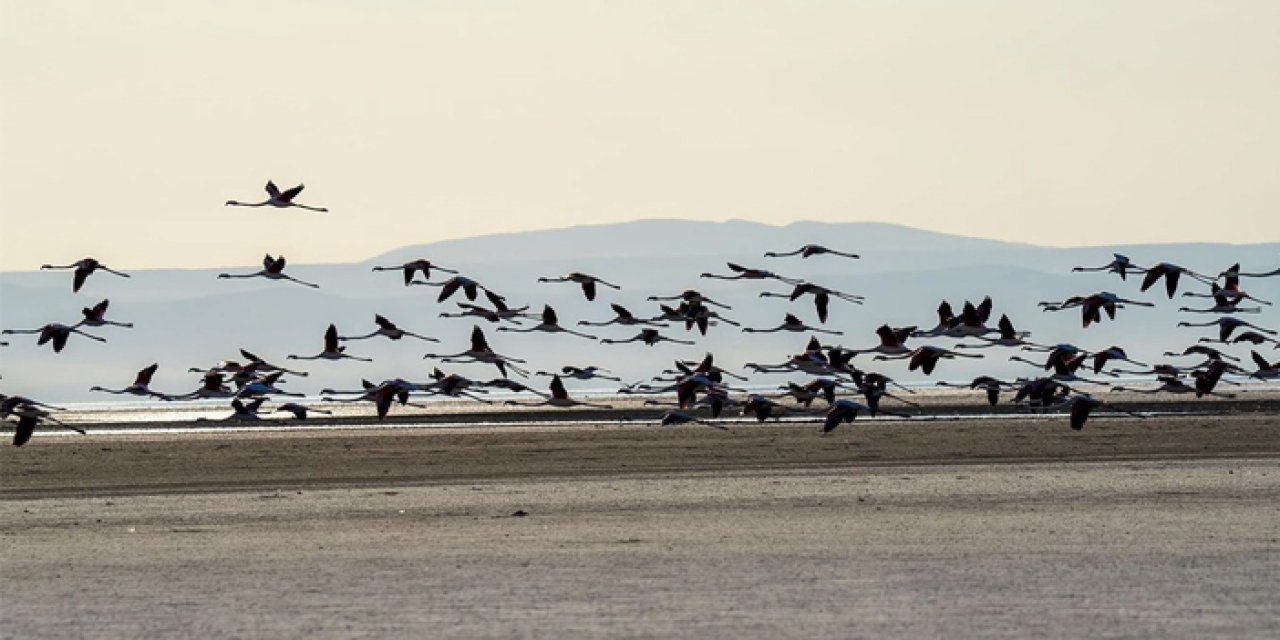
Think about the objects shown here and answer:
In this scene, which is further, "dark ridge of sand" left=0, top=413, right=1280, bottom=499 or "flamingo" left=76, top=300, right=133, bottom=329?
"dark ridge of sand" left=0, top=413, right=1280, bottom=499

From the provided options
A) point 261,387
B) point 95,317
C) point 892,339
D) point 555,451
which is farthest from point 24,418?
point 555,451

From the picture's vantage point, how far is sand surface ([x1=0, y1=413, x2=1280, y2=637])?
24.0 metres

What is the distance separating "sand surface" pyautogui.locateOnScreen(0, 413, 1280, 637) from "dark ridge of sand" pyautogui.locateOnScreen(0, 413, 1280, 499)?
0.70 feet

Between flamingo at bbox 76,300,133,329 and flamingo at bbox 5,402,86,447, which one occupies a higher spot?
→ flamingo at bbox 76,300,133,329

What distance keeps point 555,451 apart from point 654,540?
65.1 feet

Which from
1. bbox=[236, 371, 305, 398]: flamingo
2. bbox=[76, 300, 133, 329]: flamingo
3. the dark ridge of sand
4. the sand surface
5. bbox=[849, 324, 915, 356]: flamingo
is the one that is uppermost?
bbox=[76, 300, 133, 329]: flamingo

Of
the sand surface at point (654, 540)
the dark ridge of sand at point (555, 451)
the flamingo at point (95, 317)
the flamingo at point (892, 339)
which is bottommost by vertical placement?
the sand surface at point (654, 540)

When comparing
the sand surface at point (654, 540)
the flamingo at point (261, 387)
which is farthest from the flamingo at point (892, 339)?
the flamingo at point (261, 387)

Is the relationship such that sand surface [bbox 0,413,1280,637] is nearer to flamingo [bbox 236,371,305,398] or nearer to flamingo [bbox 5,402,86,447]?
flamingo [bbox 5,402,86,447]

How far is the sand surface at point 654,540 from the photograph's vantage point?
2395 centimetres

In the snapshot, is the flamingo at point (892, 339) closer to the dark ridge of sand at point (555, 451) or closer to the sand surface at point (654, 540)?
the sand surface at point (654, 540)

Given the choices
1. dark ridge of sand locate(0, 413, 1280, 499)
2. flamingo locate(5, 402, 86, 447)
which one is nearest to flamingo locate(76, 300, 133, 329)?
dark ridge of sand locate(0, 413, 1280, 499)

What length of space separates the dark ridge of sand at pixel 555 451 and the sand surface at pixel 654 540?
0.21m

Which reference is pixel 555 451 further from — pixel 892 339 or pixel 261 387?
pixel 892 339
